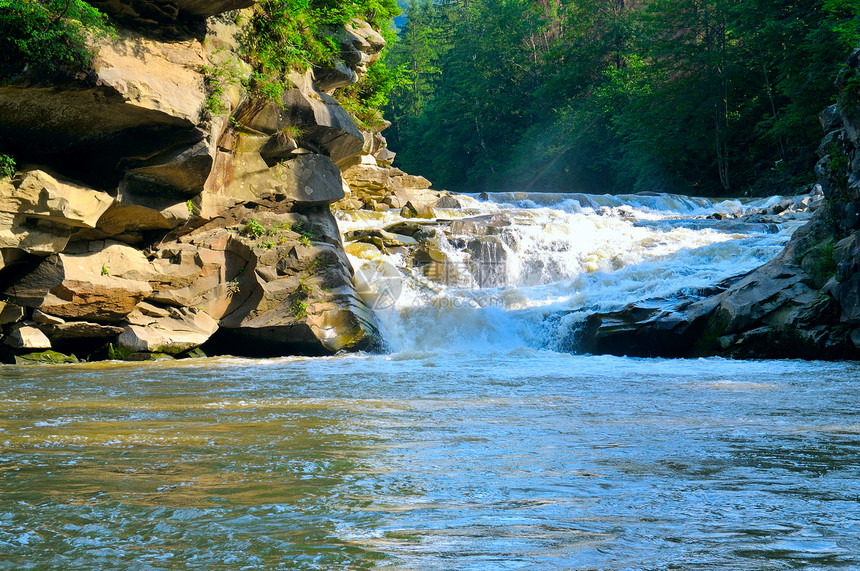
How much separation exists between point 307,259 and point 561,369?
5883 mm

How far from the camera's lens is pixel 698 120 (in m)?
31.8

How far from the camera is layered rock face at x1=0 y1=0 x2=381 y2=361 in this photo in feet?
34.8

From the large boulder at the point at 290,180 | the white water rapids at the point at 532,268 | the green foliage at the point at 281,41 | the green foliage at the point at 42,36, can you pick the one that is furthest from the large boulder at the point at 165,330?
the green foliage at the point at 281,41

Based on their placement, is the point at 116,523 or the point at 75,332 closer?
the point at 116,523

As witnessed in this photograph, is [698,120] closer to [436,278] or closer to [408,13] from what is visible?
[436,278]

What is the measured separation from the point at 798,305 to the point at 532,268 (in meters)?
6.39

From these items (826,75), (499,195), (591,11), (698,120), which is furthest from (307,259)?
(591,11)

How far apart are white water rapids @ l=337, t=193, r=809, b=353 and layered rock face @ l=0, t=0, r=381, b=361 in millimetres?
1329

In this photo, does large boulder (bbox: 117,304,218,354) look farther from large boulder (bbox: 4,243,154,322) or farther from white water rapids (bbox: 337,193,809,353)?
white water rapids (bbox: 337,193,809,353)

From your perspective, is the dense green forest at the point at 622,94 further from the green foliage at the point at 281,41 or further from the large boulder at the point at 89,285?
the large boulder at the point at 89,285

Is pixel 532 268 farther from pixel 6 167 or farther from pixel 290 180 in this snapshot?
pixel 6 167

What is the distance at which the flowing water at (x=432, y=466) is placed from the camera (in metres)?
2.41

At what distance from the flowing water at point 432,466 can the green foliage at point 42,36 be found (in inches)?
169

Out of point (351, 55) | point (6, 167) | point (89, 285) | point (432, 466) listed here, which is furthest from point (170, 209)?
point (432, 466)
